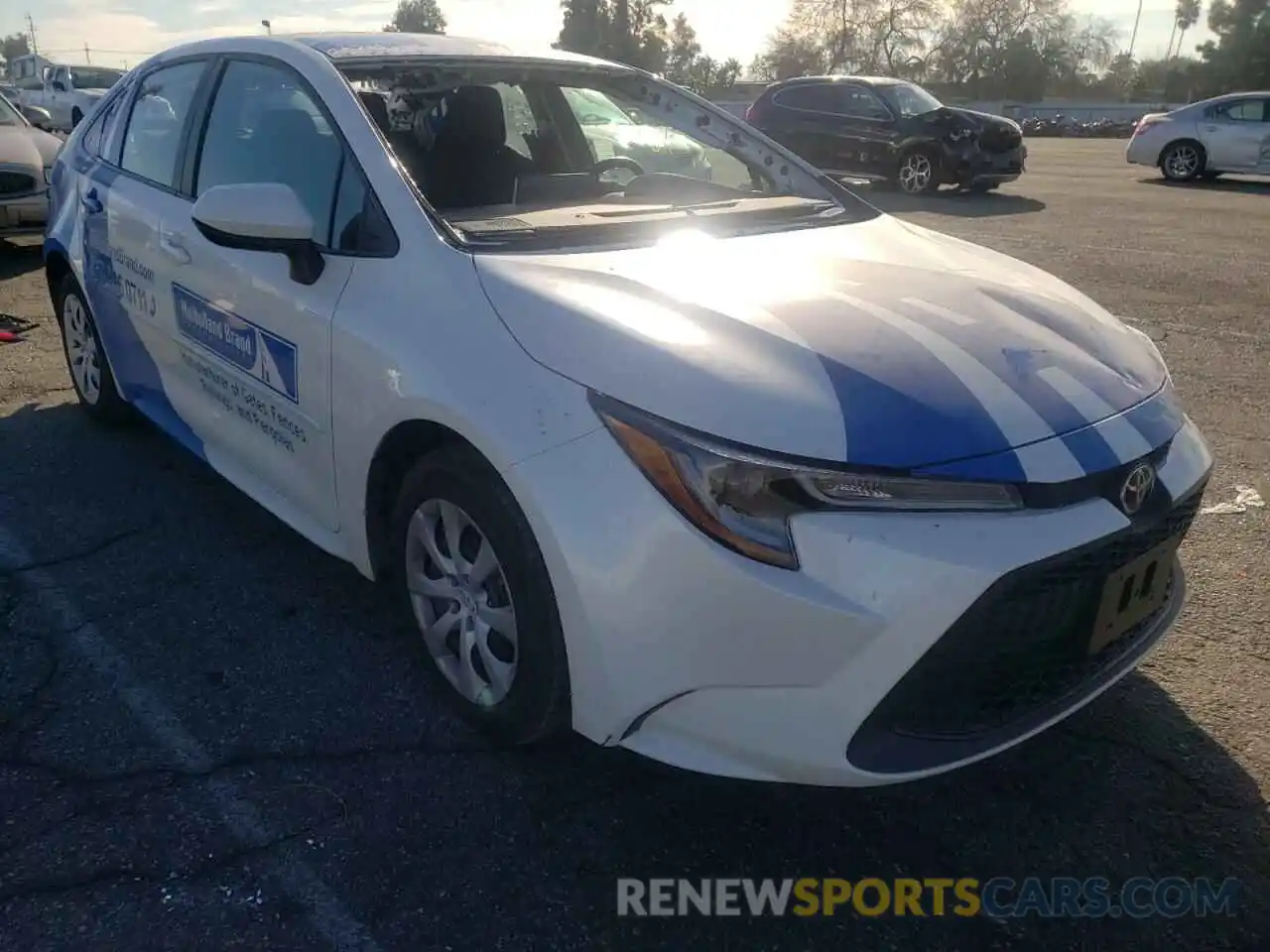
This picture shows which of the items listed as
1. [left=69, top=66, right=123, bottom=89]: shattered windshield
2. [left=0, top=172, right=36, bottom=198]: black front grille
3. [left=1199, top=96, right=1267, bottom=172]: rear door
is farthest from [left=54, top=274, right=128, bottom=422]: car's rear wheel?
[left=69, top=66, right=123, bottom=89]: shattered windshield

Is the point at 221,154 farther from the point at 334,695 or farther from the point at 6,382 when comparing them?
the point at 6,382

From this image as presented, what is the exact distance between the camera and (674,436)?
1.95 m

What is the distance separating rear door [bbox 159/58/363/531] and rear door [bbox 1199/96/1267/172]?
1606 cm

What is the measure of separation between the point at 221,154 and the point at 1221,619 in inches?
129

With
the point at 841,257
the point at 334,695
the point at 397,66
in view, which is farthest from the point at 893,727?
the point at 397,66

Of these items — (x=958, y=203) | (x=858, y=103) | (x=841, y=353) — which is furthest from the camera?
(x=858, y=103)

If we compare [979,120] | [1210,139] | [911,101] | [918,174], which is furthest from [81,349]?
[1210,139]

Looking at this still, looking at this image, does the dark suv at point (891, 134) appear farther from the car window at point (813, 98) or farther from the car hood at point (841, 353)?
the car hood at point (841, 353)

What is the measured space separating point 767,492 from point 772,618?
22 centimetres

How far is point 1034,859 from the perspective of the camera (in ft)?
7.30

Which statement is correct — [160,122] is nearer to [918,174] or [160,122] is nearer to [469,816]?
[469,816]

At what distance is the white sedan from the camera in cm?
1540

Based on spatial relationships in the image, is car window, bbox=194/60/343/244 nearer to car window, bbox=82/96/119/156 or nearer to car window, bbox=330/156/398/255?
car window, bbox=330/156/398/255

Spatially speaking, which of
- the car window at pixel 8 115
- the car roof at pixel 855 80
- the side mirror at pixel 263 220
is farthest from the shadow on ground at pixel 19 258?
the car roof at pixel 855 80
